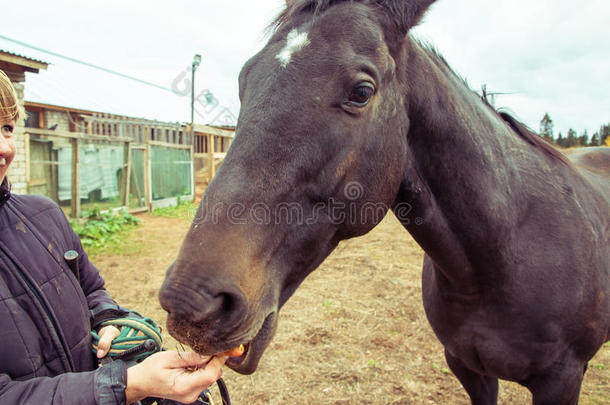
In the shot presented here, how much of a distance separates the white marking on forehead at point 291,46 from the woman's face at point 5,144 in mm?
1090

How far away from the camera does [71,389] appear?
1168 mm

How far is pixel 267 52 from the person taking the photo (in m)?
1.36

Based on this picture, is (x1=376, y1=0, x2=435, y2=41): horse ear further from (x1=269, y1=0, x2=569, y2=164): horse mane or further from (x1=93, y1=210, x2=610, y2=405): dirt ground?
(x1=93, y1=210, x2=610, y2=405): dirt ground

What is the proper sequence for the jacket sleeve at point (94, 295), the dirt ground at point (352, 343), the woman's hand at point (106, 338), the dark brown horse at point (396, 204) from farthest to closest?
the dirt ground at point (352, 343) < the jacket sleeve at point (94, 295) < the woman's hand at point (106, 338) < the dark brown horse at point (396, 204)

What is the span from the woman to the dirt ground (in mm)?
2154

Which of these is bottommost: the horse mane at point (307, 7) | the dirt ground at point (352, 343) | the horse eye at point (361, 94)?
the dirt ground at point (352, 343)

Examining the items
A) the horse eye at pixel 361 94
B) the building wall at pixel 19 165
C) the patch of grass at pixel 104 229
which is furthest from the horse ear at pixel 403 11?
the building wall at pixel 19 165

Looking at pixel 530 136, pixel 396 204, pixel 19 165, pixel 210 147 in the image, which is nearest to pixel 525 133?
pixel 530 136

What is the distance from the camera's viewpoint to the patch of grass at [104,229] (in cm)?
763

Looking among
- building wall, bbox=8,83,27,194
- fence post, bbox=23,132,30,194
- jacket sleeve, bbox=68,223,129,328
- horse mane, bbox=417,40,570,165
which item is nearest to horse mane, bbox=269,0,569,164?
horse mane, bbox=417,40,570,165

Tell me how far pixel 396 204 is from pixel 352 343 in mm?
2899

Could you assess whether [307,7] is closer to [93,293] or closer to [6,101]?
[6,101]

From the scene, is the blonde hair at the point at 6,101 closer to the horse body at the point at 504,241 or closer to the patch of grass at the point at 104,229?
the horse body at the point at 504,241

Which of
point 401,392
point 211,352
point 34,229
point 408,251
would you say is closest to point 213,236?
point 211,352
